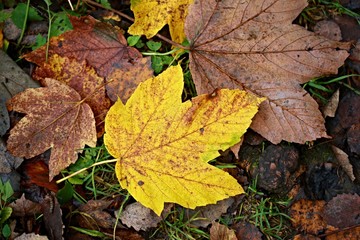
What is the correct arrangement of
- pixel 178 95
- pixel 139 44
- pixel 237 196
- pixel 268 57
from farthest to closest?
pixel 139 44 → pixel 237 196 → pixel 268 57 → pixel 178 95

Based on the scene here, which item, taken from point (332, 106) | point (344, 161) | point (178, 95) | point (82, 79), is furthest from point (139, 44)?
point (344, 161)

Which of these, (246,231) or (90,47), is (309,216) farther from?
(90,47)

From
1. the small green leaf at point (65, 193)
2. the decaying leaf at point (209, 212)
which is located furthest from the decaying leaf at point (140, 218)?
the small green leaf at point (65, 193)

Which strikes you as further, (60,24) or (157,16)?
(60,24)

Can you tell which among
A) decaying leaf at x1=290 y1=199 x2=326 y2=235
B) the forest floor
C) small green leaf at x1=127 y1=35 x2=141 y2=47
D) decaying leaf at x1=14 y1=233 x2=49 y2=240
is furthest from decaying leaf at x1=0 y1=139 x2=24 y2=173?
decaying leaf at x1=290 y1=199 x2=326 y2=235

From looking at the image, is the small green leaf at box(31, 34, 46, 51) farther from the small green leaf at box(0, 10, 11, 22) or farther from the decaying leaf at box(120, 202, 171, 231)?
the decaying leaf at box(120, 202, 171, 231)

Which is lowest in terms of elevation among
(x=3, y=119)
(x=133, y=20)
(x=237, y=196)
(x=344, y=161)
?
(x=237, y=196)

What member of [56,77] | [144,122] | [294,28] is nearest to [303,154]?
[294,28]

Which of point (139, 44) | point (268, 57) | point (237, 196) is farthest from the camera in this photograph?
point (139, 44)
